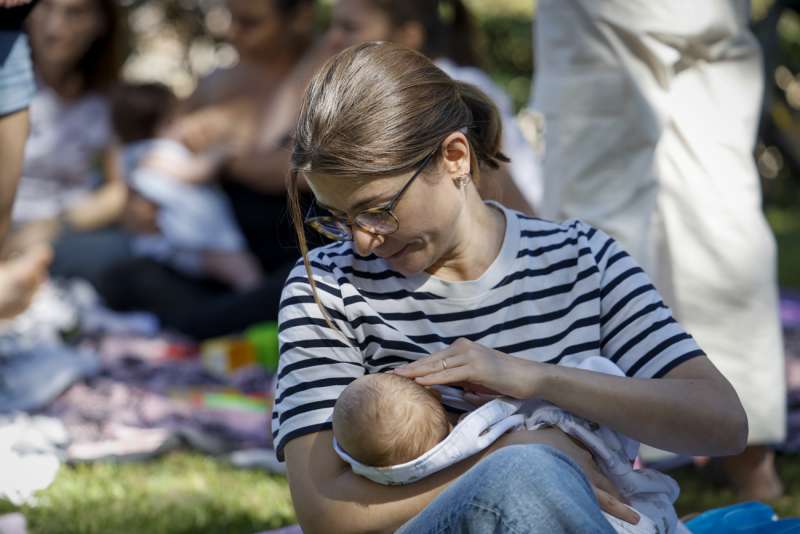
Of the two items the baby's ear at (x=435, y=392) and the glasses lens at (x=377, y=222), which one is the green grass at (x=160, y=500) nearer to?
the baby's ear at (x=435, y=392)

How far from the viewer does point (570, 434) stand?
2.11 m

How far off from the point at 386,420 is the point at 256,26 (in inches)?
189

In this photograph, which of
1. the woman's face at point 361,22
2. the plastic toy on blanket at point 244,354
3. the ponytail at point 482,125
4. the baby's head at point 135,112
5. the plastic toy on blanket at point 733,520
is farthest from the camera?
the baby's head at point 135,112

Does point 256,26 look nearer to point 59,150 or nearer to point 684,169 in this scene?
point 59,150

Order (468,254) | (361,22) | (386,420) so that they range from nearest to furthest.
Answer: (386,420) → (468,254) → (361,22)

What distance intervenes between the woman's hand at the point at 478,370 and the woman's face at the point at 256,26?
4627 millimetres

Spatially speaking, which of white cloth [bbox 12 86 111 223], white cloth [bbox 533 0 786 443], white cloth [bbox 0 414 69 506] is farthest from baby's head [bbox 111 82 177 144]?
white cloth [bbox 533 0 786 443]

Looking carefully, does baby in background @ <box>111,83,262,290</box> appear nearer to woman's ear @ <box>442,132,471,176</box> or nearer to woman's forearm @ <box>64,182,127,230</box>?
woman's forearm @ <box>64,182,127,230</box>

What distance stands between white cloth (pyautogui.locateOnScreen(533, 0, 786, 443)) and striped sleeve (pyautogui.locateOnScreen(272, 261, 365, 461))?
133 centimetres

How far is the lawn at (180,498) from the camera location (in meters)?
3.19

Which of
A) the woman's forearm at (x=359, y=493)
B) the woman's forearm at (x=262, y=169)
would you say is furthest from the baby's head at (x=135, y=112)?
the woman's forearm at (x=359, y=493)

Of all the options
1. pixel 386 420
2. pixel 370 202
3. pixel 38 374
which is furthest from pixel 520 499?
pixel 38 374

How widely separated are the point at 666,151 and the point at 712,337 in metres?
0.57

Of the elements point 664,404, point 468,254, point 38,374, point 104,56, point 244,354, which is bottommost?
point 244,354
